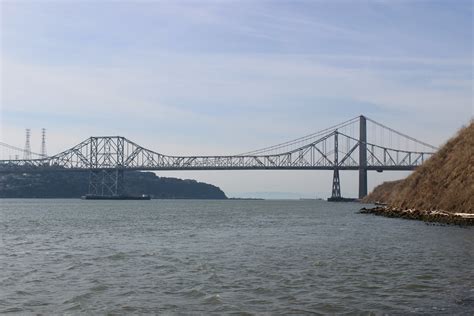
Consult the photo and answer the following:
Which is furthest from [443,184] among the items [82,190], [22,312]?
[82,190]

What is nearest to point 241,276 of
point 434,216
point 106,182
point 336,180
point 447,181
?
point 434,216

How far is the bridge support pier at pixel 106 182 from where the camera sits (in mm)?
136875

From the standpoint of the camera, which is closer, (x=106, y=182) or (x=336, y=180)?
(x=336, y=180)

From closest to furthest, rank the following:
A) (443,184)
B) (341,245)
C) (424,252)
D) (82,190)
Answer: (424,252) → (341,245) → (443,184) → (82,190)

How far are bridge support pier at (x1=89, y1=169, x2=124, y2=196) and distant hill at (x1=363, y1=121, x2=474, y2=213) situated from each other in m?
92.0

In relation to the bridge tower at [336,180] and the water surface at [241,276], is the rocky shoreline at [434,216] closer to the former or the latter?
the water surface at [241,276]

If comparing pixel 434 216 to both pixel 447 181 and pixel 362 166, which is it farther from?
pixel 362 166

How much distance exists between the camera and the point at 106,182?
5694 inches

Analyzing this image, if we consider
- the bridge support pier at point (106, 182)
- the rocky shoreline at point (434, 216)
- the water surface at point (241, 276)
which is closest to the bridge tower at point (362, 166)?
the bridge support pier at point (106, 182)

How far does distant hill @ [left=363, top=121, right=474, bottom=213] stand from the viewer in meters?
40.4

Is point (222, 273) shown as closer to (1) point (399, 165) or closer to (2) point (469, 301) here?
(2) point (469, 301)

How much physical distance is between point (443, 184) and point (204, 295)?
1364 inches

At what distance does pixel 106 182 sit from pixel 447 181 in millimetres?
111635

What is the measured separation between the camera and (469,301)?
12.8 m
